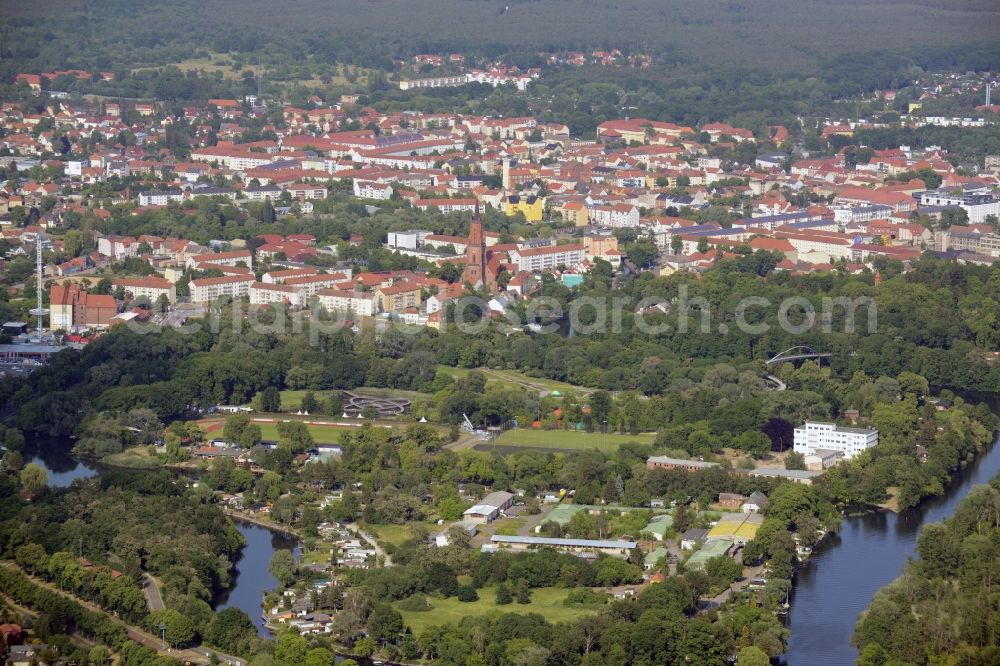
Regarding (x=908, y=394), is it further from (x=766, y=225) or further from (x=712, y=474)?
(x=766, y=225)

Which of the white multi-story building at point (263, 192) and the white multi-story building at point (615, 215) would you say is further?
the white multi-story building at point (263, 192)

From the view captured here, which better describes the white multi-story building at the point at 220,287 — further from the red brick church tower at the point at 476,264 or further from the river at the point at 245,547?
the river at the point at 245,547

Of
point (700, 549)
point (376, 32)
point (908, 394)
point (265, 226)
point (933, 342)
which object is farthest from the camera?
point (376, 32)

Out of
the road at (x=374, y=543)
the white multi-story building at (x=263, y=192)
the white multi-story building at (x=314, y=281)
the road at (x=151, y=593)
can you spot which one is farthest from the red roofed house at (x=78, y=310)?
the road at (x=151, y=593)

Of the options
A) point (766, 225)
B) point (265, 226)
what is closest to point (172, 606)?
point (265, 226)

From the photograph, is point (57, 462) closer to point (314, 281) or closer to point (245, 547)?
point (245, 547)
